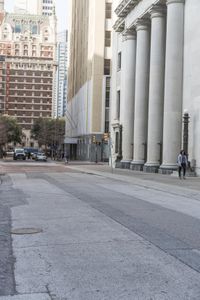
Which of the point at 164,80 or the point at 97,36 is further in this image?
the point at 97,36

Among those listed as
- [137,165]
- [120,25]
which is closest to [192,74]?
[137,165]

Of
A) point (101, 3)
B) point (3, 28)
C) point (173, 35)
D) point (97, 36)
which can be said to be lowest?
point (173, 35)

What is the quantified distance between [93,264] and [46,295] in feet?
5.38

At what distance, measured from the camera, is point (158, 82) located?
4331cm

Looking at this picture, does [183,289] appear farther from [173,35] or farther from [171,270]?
[173,35]

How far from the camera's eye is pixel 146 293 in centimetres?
592

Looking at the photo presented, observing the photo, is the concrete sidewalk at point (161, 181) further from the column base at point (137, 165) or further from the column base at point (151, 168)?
the column base at point (137, 165)

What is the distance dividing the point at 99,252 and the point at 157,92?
35792 millimetres

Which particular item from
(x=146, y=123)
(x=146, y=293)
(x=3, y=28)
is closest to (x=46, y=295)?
(x=146, y=293)

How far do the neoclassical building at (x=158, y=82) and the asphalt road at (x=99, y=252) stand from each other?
23.1 m

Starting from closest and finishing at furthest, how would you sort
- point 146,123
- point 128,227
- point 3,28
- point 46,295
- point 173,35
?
point 46,295 < point 128,227 < point 173,35 < point 146,123 < point 3,28

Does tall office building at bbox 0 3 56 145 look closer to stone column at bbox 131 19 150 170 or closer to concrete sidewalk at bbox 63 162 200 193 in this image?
stone column at bbox 131 19 150 170

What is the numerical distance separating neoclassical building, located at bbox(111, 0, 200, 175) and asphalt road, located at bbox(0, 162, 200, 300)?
75.7 feet

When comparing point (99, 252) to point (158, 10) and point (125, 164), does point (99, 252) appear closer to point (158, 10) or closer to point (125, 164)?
point (158, 10)
